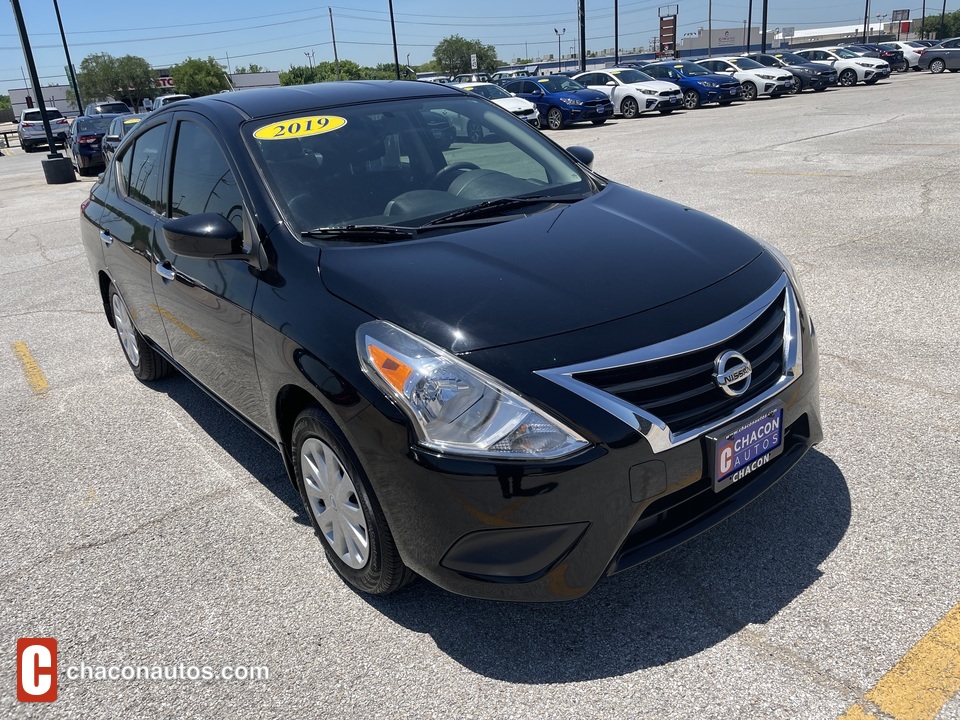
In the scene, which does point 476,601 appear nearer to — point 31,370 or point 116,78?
point 31,370

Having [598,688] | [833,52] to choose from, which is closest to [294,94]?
[598,688]

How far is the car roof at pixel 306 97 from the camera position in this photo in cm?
371

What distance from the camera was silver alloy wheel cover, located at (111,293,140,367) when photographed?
5148mm

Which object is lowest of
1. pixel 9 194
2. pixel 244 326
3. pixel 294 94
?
pixel 9 194

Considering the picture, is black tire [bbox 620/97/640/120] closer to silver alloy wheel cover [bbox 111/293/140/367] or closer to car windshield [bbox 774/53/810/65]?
car windshield [bbox 774/53/810/65]

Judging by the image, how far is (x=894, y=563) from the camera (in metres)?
2.87

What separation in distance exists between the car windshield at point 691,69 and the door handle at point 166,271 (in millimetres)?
27554

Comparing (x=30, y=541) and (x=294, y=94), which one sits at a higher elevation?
(x=294, y=94)

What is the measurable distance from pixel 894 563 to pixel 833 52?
38040 mm

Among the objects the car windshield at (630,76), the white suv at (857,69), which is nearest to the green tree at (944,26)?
the white suv at (857,69)

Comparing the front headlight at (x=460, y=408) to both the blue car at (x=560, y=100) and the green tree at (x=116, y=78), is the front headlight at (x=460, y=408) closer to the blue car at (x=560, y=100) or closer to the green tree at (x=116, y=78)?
the blue car at (x=560, y=100)

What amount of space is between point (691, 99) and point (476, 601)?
28100 mm

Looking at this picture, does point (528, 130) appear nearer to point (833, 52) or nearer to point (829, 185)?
point (829, 185)

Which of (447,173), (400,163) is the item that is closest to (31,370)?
(400,163)
